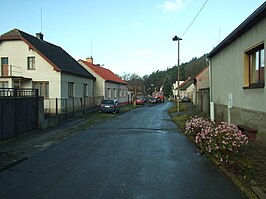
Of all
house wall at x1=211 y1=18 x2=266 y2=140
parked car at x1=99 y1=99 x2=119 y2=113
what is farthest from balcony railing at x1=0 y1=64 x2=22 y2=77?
house wall at x1=211 y1=18 x2=266 y2=140

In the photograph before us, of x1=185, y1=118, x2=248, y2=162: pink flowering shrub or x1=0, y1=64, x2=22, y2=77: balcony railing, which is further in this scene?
x1=0, y1=64, x2=22, y2=77: balcony railing

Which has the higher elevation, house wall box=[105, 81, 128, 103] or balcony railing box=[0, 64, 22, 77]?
balcony railing box=[0, 64, 22, 77]

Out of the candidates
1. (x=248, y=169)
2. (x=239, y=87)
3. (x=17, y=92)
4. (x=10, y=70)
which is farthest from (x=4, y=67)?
(x=248, y=169)

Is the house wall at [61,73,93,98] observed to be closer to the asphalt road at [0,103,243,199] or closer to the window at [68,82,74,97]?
Result: the window at [68,82,74,97]

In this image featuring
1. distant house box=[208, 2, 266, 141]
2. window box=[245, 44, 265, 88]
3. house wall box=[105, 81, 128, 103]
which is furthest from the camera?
house wall box=[105, 81, 128, 103]

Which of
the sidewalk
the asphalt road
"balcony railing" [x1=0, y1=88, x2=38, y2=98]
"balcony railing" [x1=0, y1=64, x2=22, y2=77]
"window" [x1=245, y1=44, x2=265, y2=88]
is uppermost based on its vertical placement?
"balcony railing" [x1=0, y1=64, x2=22, y2=77]

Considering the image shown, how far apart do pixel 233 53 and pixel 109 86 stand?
29089 mm

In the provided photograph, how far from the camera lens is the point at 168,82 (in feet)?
402

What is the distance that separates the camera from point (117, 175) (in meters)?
6.51

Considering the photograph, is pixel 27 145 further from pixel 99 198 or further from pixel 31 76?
pixel 31 76

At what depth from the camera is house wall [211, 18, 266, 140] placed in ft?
31.2

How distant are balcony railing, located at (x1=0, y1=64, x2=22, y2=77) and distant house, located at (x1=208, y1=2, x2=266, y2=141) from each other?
18517 millimetres

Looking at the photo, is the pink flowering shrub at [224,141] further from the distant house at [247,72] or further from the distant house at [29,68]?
the distant house at [29,68]

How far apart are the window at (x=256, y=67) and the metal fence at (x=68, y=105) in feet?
43.6
